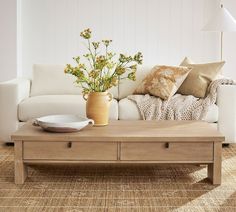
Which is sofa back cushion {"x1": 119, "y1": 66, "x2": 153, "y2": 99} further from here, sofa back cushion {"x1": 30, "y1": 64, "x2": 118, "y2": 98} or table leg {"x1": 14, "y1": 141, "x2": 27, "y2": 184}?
table leg {"x1": 14, "y1": 141, "x2": 27, "y2": 184}

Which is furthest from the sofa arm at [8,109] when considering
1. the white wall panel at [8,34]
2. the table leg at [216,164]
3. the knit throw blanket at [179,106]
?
the table leg at [216,164]

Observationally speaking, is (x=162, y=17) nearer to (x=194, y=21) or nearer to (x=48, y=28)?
(x=194, y=21)

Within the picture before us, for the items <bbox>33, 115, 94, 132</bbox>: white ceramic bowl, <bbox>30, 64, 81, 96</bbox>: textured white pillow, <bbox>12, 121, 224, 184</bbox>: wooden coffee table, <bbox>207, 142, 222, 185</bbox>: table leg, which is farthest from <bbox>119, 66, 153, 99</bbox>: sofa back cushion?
<bbox>207, 142, 222, 185</bbox>: table leg

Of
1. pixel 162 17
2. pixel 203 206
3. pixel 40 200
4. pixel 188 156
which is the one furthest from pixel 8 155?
pixel 162 17

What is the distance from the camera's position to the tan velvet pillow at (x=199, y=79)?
5172 mm

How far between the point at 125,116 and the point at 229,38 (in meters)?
2.39

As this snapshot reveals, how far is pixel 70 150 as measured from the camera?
365cm

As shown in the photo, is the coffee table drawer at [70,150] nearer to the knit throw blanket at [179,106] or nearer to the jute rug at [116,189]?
the jute rug at [116,189]

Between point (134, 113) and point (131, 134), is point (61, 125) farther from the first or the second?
point (134, 113)

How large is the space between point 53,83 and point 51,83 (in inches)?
0.8

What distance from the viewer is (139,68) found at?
5.65 metres

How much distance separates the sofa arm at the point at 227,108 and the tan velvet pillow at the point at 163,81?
412mm

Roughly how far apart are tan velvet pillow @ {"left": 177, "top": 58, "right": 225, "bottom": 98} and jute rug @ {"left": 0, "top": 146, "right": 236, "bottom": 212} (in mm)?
1025

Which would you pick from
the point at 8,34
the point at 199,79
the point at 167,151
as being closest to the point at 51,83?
the point at 8,34
